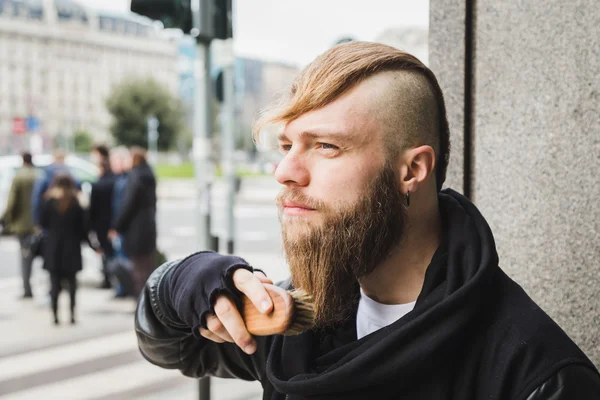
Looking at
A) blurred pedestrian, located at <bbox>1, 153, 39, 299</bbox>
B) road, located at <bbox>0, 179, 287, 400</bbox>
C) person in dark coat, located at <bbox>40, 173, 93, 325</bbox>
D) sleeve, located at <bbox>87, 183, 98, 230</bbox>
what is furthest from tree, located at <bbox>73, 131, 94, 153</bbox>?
person in dark coat, located at <bbox>40, 173, 93, 325</bbox>

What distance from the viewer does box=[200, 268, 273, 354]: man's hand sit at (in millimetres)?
1240

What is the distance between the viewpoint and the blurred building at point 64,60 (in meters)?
62.4

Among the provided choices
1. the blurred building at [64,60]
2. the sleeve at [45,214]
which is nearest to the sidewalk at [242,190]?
the sleeve at [45,214]

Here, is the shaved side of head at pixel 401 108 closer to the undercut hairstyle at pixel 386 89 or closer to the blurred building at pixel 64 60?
the undercut hairstyle at pixel 386 89

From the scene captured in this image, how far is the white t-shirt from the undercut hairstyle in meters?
0.32

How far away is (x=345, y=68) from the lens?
1.32 meters

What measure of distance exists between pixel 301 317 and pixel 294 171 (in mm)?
291

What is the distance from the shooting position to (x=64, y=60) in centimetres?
6744

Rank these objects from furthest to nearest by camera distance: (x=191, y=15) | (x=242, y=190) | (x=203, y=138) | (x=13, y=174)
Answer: (x=242, y=190)
(x=13, y=174)
(x=203, y=138)
(x=191, y=15)

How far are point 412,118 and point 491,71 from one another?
881 mm

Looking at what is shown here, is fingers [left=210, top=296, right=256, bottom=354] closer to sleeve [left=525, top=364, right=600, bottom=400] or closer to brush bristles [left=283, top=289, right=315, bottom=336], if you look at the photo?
brush bristles [left=283, top=289, right=315, bottom=336]

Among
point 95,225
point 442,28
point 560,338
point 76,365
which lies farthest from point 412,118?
point 95,225

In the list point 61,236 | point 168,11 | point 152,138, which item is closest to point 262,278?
point 168,11

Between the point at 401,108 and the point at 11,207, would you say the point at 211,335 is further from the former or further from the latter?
the point at 11,207
